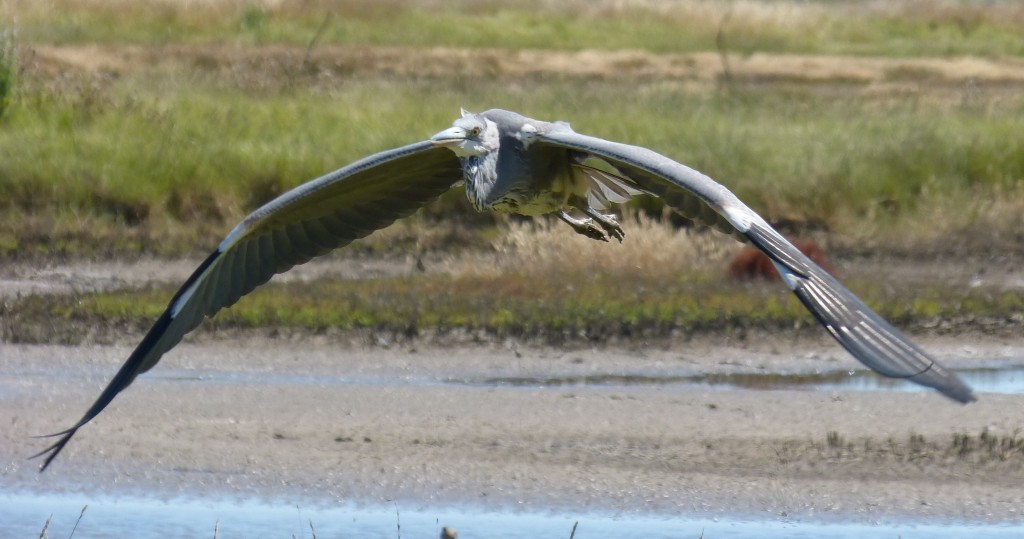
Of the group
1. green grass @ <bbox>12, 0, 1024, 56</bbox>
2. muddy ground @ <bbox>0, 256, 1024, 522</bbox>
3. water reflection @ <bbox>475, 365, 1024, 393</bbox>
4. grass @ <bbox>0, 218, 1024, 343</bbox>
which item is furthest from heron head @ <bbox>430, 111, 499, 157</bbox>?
green grass @ <bbox>12, 0, 1024, 56</bbox>

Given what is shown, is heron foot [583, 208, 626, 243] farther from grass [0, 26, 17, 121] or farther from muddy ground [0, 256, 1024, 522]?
grass [0, 26, 17, 121]

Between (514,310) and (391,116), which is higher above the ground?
(391,116)

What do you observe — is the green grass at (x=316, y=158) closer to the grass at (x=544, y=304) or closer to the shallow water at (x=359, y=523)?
the grass at (x=544, y=304)

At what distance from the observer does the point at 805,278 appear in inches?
227

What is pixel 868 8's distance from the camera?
6000 cm

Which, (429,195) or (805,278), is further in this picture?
(429,195)

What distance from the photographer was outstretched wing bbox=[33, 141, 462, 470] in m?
7.03

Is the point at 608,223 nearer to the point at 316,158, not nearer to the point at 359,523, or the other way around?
the point at 359,523

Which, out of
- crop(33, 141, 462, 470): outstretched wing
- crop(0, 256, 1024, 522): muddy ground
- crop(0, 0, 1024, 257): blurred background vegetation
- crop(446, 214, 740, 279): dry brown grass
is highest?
crop(33, 141, 462, 470): outstretched wing

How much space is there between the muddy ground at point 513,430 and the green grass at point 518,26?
22.3m

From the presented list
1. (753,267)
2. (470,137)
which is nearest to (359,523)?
(470,137)

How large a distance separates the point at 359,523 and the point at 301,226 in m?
1.89

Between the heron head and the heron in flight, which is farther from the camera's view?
the heron head

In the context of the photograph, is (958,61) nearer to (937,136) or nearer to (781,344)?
(937,136)
